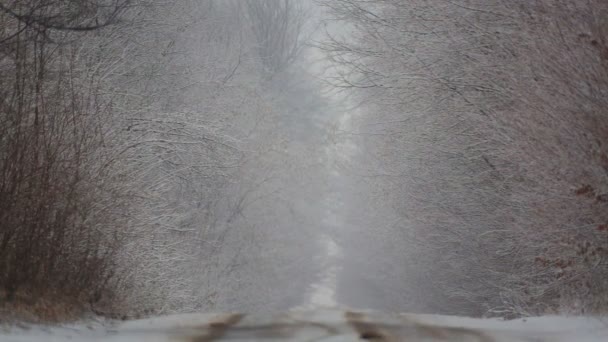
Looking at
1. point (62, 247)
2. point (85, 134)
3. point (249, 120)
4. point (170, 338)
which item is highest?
point (249, 120)

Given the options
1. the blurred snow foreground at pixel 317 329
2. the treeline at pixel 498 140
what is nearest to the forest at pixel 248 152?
the treeline at pixel 498 140

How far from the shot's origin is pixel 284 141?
23.7 metres

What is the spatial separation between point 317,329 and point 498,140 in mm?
Result: 4146

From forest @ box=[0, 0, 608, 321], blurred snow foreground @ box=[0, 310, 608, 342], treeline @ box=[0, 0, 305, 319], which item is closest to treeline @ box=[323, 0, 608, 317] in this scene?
forest @ box=[0, 0, 608, 321]

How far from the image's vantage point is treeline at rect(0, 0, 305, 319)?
8.87 metres

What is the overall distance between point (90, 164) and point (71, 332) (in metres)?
2.82

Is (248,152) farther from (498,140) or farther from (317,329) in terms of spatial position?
(317,329)

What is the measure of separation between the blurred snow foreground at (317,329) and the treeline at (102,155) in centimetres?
65

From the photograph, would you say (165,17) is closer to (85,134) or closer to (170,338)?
(85,134)

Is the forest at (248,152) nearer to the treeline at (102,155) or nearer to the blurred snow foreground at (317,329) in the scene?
the treeline at (102,155)

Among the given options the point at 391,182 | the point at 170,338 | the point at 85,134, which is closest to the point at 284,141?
the point at 391,182

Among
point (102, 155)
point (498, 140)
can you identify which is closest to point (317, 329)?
point (102, 155)

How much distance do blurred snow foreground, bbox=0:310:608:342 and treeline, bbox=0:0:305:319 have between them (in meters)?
0.65

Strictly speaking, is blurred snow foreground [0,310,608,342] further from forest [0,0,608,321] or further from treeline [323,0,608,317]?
treeline [323,0,608,317]
